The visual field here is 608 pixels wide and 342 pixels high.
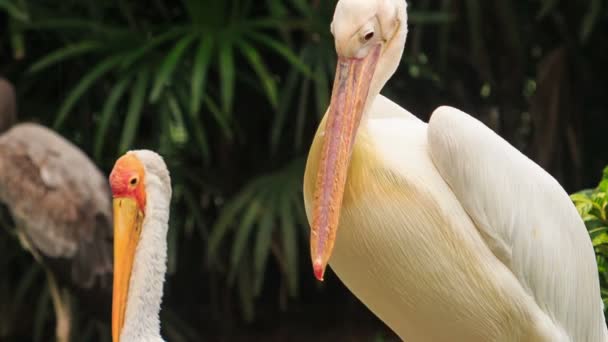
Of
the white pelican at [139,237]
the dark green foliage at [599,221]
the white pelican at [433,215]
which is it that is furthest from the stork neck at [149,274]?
the dark green foliage at [599,221]

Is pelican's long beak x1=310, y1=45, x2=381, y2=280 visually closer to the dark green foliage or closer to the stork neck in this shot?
the stork neck

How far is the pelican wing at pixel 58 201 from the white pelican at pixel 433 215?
2594 mm

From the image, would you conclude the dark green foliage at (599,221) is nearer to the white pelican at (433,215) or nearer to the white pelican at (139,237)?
the white pelican at (433,215)

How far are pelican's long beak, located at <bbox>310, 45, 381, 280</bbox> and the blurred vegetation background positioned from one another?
109 inches

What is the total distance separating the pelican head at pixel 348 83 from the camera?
2646 millimetres

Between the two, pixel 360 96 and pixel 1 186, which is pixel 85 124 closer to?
pixel 1 186

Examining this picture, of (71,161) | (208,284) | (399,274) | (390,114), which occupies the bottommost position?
(208,284)

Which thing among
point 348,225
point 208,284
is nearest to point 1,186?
point 208,284

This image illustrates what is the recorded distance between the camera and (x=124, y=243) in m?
3.46

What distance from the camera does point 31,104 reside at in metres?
6.40

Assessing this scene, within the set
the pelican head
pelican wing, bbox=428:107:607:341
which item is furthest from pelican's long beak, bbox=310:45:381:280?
pelican wing, bbox=428:107:607:341

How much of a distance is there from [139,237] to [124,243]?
49 mm

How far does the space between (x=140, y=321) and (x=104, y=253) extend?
7.14 ft

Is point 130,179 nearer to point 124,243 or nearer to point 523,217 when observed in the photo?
point 124,243
